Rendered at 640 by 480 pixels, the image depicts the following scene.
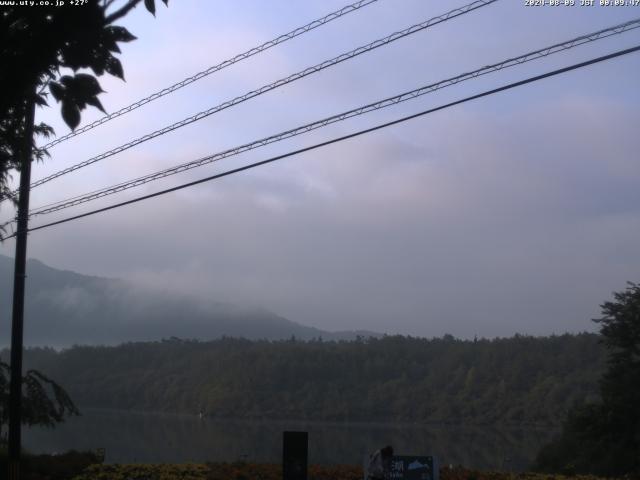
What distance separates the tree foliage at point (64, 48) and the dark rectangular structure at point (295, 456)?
10.1 metres

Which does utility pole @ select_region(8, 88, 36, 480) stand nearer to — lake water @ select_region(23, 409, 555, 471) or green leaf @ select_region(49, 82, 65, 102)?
lake water @ select_region(23, 409, 555, 471)

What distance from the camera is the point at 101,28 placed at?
5.22 metres

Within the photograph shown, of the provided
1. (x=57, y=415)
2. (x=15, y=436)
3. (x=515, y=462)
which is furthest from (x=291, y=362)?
(x=15, y=436)

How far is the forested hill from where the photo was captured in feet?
206

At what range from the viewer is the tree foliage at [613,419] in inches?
1027

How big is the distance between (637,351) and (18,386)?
857 inches

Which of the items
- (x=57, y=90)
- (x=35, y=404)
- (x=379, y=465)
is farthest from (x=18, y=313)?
(x=57, y=90)

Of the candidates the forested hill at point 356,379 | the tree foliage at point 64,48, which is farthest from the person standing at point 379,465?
the forested hill at point 356,379

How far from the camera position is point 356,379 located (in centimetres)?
8025

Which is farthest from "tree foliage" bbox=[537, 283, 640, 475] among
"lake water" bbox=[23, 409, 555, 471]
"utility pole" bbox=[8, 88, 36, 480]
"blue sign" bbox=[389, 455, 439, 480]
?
"utility pole" bbox=[8, 88, 36, 480]

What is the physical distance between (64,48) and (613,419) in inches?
1000

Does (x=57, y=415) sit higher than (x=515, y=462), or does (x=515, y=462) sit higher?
(x=57, y=415)

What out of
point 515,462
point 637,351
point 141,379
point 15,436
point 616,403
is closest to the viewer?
point 15,436

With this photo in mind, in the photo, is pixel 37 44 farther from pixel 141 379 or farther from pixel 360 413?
pixel 141 379
